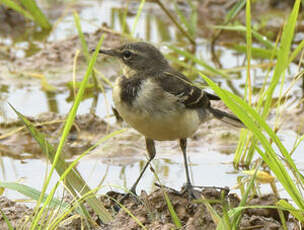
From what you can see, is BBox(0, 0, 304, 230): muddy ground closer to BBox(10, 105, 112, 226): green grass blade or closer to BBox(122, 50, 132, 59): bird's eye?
BBox(10, 105, 112, 226): green grass blade

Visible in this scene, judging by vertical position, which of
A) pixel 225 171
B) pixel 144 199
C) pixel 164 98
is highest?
pixel 164 98

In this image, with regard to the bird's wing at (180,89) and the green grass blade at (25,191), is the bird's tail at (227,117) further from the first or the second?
the green grass blade at (25,191)

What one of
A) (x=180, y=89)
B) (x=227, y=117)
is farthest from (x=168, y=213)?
(x=227, y=117)

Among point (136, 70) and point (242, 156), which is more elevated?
point (136, 70)

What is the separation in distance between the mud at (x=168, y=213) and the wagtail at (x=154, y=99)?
0.35 m

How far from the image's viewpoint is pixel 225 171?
628 cm

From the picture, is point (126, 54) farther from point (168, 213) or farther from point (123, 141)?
point (168, 213)

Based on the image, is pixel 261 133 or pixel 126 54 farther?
pixel 126 54

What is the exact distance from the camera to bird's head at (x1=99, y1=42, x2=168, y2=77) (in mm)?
5824

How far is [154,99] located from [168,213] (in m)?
0.98

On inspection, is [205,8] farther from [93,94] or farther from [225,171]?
[225,171]

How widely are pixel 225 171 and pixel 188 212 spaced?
1.42 metres

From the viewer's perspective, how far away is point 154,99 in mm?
5375

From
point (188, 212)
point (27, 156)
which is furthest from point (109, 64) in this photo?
point (188, 212)
